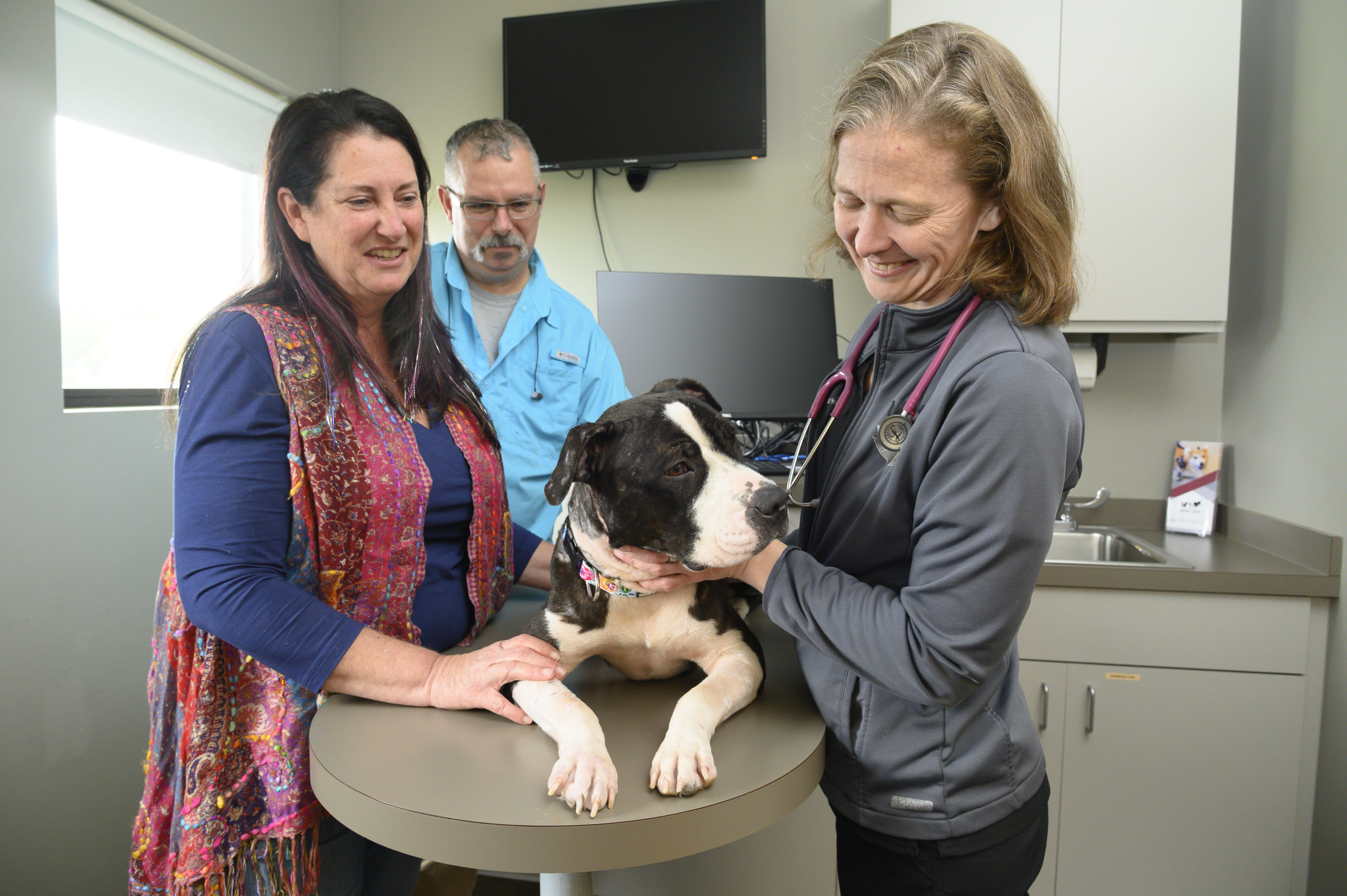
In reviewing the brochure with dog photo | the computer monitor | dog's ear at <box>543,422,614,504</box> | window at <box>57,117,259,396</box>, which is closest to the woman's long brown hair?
dog's ear at <box>543,422,614,504</box>

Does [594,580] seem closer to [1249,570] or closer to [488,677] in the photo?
[488,677]

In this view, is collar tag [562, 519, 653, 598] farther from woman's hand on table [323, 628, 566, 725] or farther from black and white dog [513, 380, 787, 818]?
woman's hand on table [323, 628, 566, 725]

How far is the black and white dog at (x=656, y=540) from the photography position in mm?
1101

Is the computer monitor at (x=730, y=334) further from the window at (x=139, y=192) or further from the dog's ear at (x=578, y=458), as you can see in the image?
the dog's ear at (x=578, y=458)

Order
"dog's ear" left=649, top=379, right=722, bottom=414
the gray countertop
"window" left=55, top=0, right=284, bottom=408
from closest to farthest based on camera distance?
"dog's ear" left=649, top=379, right=722, bottom=414 < the gray countertop < "window" left=55, top=0, right=284, bottom=408

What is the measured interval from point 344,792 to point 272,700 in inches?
14.5

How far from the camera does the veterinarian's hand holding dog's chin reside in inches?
42.6

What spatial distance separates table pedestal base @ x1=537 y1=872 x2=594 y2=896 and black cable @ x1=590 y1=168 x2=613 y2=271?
8.83 feet

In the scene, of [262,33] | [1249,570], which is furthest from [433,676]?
[262,33]

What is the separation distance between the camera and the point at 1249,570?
85.7 inches

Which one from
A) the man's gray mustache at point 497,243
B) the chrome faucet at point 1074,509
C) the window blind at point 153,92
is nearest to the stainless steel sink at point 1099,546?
the chrome faucet at point 1074,509

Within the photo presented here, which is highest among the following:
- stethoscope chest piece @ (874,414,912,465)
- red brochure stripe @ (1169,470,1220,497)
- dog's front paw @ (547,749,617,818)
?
stethoscope chest piece @ (874,414,912,465)

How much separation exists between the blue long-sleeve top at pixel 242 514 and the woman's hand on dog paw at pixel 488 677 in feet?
A: 0.45

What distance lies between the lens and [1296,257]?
2412 millimetres
